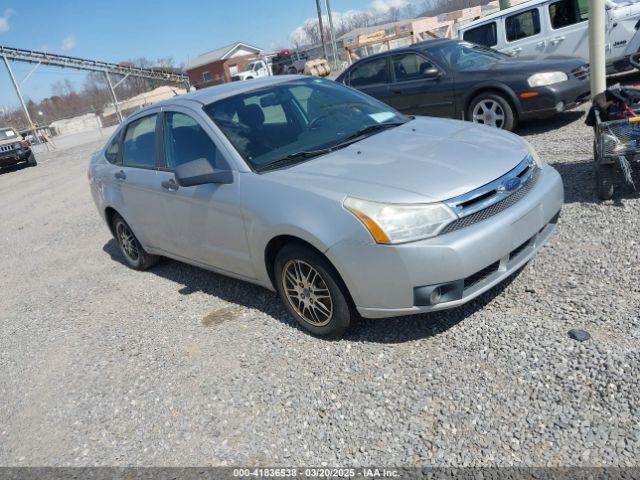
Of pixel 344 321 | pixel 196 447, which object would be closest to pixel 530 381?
pixel 344 321

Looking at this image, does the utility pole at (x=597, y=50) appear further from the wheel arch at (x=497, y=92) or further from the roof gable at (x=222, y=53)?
the roof gable at (x=222, y=53)

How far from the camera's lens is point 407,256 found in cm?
291

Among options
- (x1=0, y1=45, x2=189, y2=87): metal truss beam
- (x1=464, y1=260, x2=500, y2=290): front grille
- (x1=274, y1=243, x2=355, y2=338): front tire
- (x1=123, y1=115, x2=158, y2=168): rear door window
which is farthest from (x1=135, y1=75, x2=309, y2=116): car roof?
(x1=0, y1=45, x2=189, y2=87): metal truss beam

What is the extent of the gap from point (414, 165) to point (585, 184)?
2783 mm

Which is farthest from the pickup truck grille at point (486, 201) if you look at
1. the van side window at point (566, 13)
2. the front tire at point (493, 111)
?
the van side window at point (566, 13)

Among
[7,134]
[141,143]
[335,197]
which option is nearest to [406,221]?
[335,197]

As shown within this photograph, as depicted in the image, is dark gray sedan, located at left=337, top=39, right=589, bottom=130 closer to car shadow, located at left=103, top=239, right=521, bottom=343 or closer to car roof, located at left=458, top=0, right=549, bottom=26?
car roof, located at left=458, top=0, right=549, bottom=26

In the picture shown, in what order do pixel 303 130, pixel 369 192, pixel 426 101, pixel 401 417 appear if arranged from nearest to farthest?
pixel 401 417, pixel 369 192, pixel 303 130, pixel 426 101

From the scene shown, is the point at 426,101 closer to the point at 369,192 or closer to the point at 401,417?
the point at 369,192

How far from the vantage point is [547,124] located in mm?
8203

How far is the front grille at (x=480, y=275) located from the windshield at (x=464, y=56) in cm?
584

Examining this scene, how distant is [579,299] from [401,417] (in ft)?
4.88

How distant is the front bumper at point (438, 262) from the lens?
2906 millimetres

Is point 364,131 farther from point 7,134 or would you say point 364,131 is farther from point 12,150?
point 7,134
